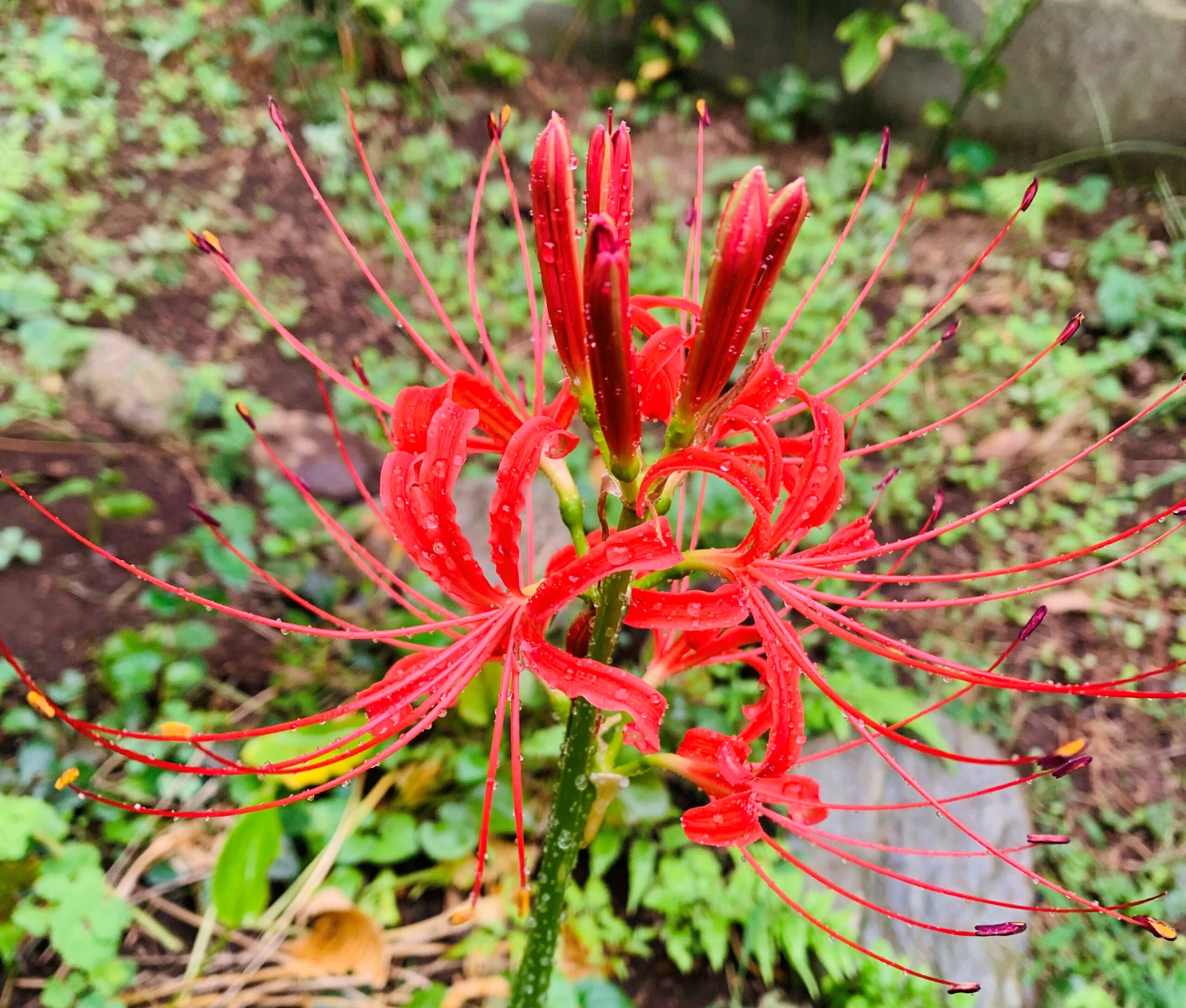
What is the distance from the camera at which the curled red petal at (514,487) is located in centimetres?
92

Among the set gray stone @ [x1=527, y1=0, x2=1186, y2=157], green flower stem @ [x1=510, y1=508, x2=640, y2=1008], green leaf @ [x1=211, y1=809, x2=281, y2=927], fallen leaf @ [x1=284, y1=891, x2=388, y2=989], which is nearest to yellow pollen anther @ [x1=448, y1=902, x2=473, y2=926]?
green flower stem @ [x1=510, y1=508, x2=640, y2=1008]

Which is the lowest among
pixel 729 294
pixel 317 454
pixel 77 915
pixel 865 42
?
pixel 77 915

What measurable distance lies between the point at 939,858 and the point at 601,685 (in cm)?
145

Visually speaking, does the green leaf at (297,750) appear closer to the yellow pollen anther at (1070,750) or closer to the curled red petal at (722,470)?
the curled red petal at (722,470)

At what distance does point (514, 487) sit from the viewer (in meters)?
0.92

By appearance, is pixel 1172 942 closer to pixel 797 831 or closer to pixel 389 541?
pixel 797 831

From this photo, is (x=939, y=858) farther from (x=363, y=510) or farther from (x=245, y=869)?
(x=363, y=510)

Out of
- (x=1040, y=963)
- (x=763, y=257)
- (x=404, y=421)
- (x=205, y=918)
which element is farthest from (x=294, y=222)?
(x=1040, y=963)

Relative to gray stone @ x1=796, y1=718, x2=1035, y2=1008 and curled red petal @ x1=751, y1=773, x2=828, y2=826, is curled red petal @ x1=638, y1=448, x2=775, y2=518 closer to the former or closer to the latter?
curled red petal @ x1=751, y1=773, x2=828, y2=826

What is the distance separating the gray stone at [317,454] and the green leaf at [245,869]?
1120 millimetres

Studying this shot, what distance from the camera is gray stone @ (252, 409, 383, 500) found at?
2592mm

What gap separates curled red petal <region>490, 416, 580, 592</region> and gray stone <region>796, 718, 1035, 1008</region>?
3.74 ft

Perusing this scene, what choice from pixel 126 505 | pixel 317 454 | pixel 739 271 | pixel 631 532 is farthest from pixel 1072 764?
pixel 317 454

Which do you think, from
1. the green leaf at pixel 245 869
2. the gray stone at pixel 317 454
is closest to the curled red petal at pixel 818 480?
the green leaf at pixel 245 869
